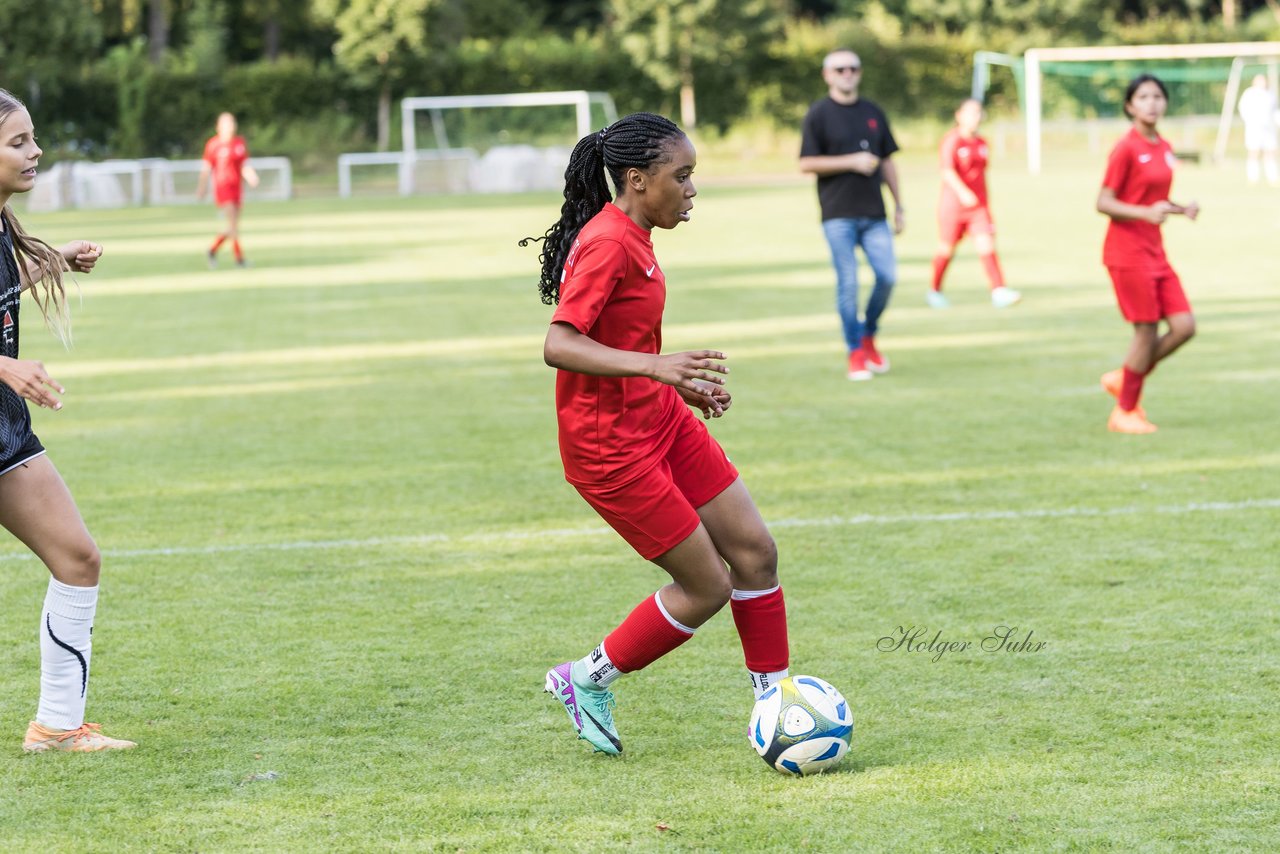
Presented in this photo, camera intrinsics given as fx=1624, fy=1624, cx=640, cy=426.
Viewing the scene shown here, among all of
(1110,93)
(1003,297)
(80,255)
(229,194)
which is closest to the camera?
(80,255)

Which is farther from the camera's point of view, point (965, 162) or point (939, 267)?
point (939, 267)

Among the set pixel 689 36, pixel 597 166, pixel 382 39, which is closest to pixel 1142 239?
pixel 597 166

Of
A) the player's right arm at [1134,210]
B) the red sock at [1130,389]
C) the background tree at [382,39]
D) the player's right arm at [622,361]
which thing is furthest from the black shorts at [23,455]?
the background tree at [382,39]

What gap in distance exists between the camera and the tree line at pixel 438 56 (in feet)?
163

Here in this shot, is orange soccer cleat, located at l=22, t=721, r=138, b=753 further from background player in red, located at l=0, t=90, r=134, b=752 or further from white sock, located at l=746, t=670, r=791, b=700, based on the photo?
white sock, located at l=746, t=670, r=791, b=700

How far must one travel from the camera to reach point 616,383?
4.34 meters

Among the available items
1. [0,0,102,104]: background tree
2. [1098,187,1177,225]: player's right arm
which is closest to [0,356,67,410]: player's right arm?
[1098,187,1177,225]: player's right arm

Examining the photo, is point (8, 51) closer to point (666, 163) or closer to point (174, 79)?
point (174, 79)

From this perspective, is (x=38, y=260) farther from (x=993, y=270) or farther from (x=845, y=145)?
(x=993, y=270)

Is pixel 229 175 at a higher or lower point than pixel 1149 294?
higher

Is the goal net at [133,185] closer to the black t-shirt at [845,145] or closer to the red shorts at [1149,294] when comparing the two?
the black t-shirt at [845,145]

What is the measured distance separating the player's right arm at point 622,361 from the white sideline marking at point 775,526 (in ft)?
10.6

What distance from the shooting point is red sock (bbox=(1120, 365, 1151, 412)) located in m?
9.45

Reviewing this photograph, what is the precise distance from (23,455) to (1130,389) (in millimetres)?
6803
